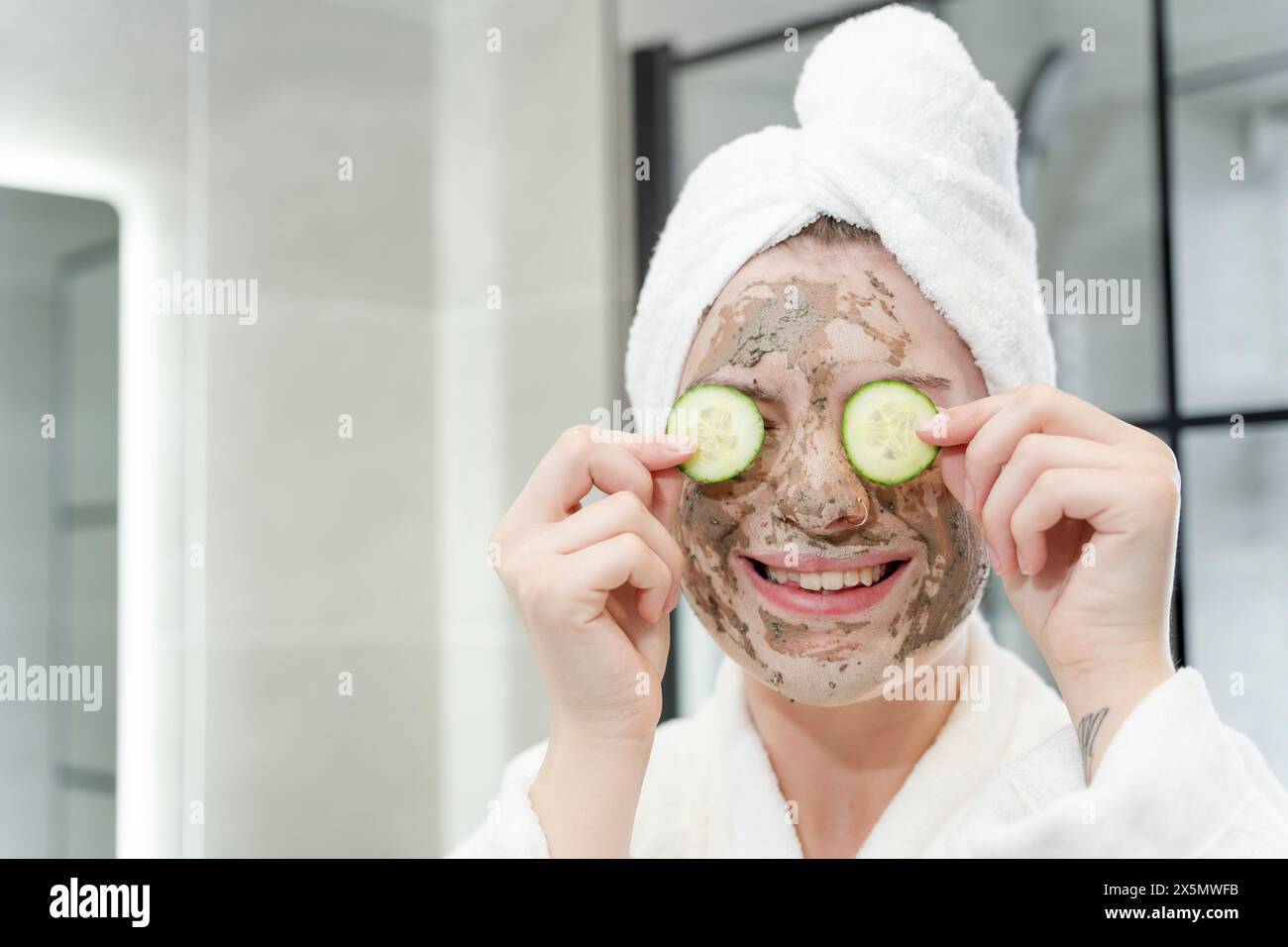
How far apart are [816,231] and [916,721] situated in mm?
386

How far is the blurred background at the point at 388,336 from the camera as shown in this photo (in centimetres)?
109

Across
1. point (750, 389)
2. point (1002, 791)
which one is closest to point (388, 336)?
point (750, 389)

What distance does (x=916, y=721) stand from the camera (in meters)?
0.81

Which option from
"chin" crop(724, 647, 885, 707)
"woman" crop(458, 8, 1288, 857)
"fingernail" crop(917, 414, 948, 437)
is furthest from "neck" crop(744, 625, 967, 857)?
"fingernail" crop(917, 414, 948, 437)

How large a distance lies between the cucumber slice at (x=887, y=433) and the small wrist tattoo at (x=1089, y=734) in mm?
177

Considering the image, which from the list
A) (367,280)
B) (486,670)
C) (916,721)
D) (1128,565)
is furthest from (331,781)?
(1128,565)

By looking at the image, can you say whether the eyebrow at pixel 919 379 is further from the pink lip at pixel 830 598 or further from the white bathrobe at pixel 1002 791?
the white bathrobe at pixel 1002 791

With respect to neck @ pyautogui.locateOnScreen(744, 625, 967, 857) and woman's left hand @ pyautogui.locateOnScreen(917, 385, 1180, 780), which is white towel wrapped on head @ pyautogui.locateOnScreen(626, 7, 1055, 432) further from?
neck @ pyautogui.locateOnScreen(744, 625, 967, 857)

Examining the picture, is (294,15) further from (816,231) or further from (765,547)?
(765,547)

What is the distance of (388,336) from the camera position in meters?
1.52

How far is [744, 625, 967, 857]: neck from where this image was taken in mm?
808

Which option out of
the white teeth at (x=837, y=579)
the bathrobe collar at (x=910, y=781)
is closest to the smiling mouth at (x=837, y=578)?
the white teeth at (x=837, y=579)

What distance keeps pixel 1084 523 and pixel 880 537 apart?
124 millimetres

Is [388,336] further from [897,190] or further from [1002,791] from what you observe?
[1002,791]
